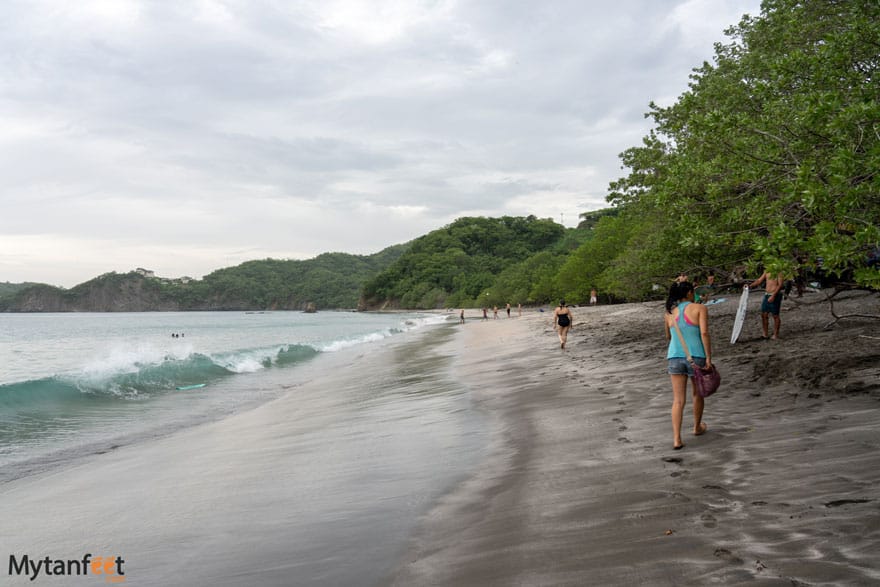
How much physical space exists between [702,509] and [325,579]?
262cm

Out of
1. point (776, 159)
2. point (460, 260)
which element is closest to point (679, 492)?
point (776, 159)

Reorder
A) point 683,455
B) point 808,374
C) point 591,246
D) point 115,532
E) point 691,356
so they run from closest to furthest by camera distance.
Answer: point 115,532 < point 683,455 < point 691,356 < point 808,374 < point 591,246

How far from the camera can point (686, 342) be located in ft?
19.2

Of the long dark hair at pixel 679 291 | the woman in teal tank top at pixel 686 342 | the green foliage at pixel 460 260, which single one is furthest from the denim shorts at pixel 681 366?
the green foliage at pixel 460 260

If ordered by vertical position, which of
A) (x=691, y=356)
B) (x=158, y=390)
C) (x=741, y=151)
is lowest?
(x=158, y=390)

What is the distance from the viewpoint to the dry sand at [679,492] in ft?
10.5

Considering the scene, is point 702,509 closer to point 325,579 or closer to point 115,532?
point 325,579

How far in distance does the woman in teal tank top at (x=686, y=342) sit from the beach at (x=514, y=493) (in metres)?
0.38

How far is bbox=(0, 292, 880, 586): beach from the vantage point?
3412 millimetres

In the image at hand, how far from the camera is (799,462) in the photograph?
15.1ft

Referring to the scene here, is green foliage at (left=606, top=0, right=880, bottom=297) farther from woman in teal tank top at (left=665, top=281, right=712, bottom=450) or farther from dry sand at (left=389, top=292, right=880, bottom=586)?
dry sand at (left=389, top=292, right=880, bottom=586)

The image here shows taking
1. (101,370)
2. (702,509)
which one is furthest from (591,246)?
(702,509)

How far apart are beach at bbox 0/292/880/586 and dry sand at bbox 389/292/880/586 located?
0.06 ft

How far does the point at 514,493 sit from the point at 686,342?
98.8 inches
